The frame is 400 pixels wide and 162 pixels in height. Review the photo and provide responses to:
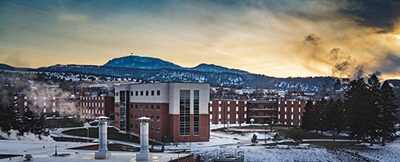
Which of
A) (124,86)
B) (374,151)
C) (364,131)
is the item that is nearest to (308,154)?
(374,151)

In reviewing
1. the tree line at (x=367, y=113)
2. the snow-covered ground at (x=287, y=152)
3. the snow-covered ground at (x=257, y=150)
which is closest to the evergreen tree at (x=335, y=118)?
the tree line at (x=367, y=113)

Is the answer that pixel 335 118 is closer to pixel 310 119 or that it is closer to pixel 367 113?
pixel 310 119

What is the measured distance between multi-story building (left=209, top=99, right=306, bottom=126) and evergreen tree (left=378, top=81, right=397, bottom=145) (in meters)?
39.4

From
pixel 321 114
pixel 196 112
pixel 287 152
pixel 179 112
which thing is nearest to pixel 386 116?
pixel 321 114

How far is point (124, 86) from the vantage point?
72.9 metres

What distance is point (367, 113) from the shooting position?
63062mm

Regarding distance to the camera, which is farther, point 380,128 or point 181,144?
point 380,128

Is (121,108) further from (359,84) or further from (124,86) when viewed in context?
(359,84)

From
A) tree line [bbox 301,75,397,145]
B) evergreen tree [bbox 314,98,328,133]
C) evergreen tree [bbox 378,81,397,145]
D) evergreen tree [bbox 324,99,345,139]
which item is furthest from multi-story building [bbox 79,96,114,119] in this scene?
evergreen tree [bbox 378,81,397,145]

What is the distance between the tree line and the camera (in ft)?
205

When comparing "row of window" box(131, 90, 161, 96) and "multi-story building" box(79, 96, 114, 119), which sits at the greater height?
"row of window" box(131, 90, 161, 96)

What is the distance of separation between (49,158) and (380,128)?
5029cm

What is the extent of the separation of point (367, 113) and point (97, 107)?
66.8 metres

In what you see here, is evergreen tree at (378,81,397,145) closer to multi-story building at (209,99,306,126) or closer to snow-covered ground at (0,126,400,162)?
snow-covered ground at (0,126,400,162)
